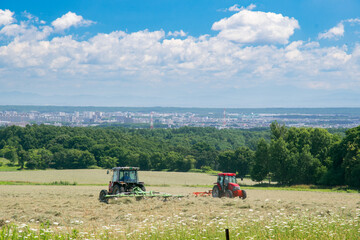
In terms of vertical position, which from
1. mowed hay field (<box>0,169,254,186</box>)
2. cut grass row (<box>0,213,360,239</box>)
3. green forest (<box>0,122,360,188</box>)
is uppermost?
cut grass row (<box>0,213,360,239</box>)

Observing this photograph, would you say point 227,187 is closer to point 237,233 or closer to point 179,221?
point 179,221

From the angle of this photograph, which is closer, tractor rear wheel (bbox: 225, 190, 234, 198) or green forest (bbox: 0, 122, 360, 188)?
tractor rear wheel (bbox: 225, 190, 234, 198)

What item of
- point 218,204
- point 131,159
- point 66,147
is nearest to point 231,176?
point 218,204

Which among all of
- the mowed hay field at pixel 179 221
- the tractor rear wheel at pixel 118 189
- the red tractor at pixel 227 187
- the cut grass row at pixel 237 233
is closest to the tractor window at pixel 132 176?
the tractor rear wheel at pixel 118 189

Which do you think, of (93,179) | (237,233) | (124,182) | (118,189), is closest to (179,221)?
(237,233)

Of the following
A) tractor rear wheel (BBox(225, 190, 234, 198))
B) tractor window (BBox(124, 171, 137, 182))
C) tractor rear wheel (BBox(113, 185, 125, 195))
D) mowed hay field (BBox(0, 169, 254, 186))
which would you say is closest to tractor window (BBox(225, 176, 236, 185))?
tractor rear wheel (BBox(225, 190, 234, 198))

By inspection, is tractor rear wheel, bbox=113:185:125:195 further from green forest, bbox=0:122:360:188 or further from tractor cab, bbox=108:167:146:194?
green forest, bbox=0:122:360:188

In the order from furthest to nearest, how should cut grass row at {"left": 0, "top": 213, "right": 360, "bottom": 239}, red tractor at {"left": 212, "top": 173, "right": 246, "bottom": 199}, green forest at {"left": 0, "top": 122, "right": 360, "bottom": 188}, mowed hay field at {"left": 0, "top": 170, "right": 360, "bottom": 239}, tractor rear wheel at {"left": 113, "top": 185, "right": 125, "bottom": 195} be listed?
green forest at {"left": 0, "top": 122, "right": 360, "bottom": 188}
red tractor at {"left": 212, "top": 173, "right": 246, "bottom": 199}
tractor rear wheel at {"left": 113, "top": 185, "right": 125, "bottom": 195}
mowed hay field at {"left": 0, "top": 170, "right": 360, "bottom": 239}
cut grass row at {"left": 0, "top": 213, "right": 360, "bottom": 239}
